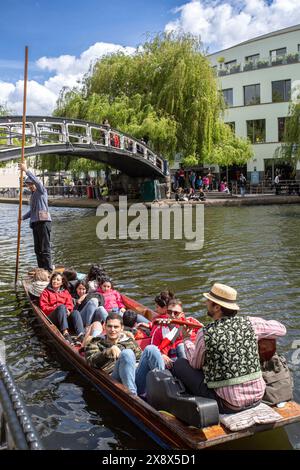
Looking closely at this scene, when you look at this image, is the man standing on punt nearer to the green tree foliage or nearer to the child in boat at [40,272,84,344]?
the child in boat at [40,272,84,344]

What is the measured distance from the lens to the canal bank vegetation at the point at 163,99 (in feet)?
88.5

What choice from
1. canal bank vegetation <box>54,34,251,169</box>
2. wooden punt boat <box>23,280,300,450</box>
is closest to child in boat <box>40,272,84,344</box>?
wooden punt boat <box>23,280,300,450</box>

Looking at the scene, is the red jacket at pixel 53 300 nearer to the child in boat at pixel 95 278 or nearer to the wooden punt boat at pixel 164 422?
the child in boat at pixel 95 278

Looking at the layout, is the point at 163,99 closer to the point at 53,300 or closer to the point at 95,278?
the point at 95,278

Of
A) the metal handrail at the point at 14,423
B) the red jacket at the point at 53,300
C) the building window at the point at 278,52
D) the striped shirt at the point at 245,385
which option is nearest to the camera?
the metal handrail at the point at 14,423

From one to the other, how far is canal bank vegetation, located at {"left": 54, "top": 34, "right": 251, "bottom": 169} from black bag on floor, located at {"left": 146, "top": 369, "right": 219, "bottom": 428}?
23207 millimetres

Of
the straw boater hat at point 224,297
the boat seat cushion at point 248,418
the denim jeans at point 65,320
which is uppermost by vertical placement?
the straw boater hat at point 224,297

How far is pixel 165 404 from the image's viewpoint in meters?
4.09

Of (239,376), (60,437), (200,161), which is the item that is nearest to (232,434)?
(239,376)

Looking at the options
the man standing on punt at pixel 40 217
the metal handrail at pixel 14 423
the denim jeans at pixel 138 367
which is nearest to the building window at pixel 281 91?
the man standing on punt at pixel 40 217

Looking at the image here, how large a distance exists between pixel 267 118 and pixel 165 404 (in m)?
35.3

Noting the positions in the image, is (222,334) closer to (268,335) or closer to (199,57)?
(268,335)

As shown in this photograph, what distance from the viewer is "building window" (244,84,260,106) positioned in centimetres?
→ 3747

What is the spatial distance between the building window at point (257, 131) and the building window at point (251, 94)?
54.3 inches
